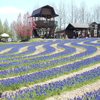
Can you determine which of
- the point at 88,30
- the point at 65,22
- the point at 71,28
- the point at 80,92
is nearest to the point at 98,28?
the point at 88,30

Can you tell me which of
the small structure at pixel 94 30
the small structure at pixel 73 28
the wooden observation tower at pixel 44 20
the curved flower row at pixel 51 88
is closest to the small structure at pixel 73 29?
the small structure at pixel 73 28

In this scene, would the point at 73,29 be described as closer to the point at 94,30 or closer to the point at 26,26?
the point at 94,30

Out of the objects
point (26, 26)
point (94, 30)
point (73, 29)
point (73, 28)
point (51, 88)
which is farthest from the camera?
point (94, 30)

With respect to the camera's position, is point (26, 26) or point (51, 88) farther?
point (26, 26)

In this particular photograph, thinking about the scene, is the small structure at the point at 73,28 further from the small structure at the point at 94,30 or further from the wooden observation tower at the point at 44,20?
the wooden observation tower at the point at 44,20

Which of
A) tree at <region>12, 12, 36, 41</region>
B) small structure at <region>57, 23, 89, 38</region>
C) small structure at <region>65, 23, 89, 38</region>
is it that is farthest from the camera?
small structure at <region>65, 23, 89, 38</region>

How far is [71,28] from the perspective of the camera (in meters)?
52.5

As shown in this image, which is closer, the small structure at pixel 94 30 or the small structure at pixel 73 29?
the small structure at pixel 73 29

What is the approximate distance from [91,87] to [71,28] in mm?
46973

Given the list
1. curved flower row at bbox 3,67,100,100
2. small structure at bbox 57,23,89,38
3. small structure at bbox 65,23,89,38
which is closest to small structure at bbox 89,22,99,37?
small structure at bbox 57,23,89,38

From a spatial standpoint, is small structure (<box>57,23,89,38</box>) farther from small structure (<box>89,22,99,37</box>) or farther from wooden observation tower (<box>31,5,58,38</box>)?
wooden observation tower (<box>31,5,58,38</box>)

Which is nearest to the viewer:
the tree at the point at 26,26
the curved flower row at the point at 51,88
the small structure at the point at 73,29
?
the curved flower row at the point at 51,88

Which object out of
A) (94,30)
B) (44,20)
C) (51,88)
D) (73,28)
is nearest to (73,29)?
(73,28)

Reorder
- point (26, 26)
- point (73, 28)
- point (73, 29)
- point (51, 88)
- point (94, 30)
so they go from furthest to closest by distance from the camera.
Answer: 1. point (94, 30)
2. point (73, 29)
3. point (73, 28)
4. point (26, 26)
5. point (51, 88)
